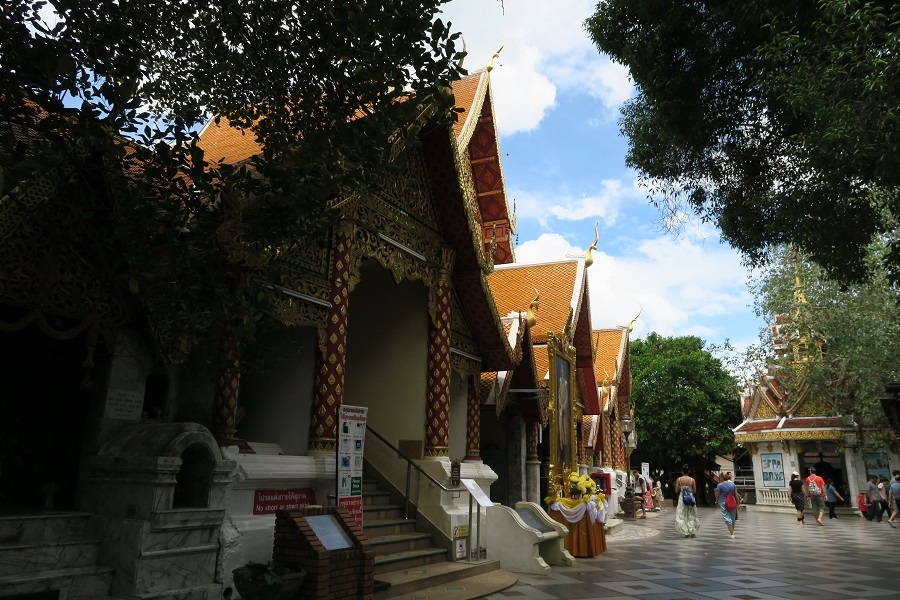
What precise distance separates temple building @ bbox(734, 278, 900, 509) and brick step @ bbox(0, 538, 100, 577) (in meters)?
22.1

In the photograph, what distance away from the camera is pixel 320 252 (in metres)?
6.66

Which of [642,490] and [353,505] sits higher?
[353,505]

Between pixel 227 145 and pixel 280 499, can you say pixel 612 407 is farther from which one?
pixel 280 499

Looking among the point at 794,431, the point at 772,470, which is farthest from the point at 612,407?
the point at 772,470

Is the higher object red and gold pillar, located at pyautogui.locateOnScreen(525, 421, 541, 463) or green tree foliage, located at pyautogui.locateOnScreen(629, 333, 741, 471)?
green tree foliage, located at pyautogui.locateOnScreen(629, 333, 741, 471)

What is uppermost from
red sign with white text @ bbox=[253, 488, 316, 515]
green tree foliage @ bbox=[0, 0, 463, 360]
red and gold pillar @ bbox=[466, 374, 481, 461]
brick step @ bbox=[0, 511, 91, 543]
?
green tree foliage @ bbox=[0, 0, 463, 360]

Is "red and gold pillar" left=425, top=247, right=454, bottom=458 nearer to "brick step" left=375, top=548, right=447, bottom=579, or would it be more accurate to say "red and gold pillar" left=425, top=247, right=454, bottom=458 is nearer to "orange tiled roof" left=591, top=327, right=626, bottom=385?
"brick step" left=375, top=548, right=447, bottom=579

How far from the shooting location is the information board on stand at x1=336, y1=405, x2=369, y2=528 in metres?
5.71

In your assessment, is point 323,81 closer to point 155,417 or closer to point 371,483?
point 155,417

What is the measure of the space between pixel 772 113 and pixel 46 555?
27.1ft

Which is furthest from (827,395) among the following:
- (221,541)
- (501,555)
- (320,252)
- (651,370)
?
(221,541)

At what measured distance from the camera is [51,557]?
13.3 feet

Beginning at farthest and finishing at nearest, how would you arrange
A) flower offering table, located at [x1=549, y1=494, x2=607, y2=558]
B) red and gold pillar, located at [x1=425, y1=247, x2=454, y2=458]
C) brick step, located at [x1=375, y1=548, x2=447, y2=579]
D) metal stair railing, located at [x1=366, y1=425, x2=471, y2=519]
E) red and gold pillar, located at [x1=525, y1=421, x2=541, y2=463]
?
red and gold pillar, located at [x1=525, y1=421, x2=541, y2=463] < flower offering table, located at [x1=549, y1=494, x2=607, y2=558] < red and gold pillar, located at [x1=425, y1=247, x2=454, y2=458] < metal stair railing, located at [x1=366, y1=425, x2=471, y2=519] < brick step, located at [x1=375, y1=548, x2=447, y2=579]

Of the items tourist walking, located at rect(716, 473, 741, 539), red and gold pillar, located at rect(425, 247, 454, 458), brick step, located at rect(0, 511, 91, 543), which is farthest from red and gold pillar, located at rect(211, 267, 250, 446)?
tourist walking, located at rect(716, 473, 741, 539)
